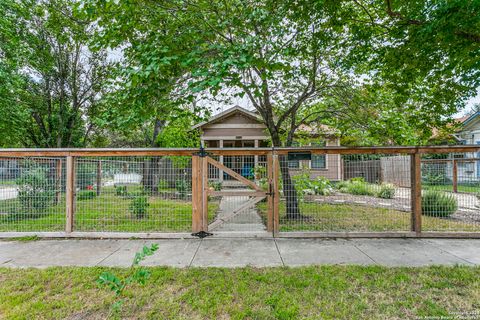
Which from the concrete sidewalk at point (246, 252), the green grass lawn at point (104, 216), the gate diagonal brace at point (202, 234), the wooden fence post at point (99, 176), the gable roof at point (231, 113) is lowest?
the concrete sidewalk at point (246, 252)

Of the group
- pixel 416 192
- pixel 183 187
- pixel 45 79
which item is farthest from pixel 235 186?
pixel 45 79

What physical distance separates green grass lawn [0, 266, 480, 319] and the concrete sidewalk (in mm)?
313

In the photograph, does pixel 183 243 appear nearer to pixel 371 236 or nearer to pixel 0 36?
pixel 371 236

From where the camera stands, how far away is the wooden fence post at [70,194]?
16.4 feet

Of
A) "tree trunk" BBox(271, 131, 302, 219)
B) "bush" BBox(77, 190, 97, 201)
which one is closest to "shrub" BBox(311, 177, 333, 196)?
"tree trunk" BBox(271, 131, 302, 219)

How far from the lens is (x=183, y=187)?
5.12m

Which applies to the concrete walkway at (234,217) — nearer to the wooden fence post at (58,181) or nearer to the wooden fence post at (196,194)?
the wooden fence post at (196,194)

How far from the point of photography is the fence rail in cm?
498

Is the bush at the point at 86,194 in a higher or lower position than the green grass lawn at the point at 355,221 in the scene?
higher

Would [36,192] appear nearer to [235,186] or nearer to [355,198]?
[235,186]

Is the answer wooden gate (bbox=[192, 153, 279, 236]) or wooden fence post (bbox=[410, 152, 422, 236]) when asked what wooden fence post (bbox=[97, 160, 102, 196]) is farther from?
wooden fence post (bbox=[410, 152, 422, 236])

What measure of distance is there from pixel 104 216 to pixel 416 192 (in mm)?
6523

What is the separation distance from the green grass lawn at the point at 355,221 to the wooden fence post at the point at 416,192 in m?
0.27

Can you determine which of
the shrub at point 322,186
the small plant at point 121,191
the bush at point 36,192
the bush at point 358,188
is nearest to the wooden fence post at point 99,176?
the small plant at point 121,191
